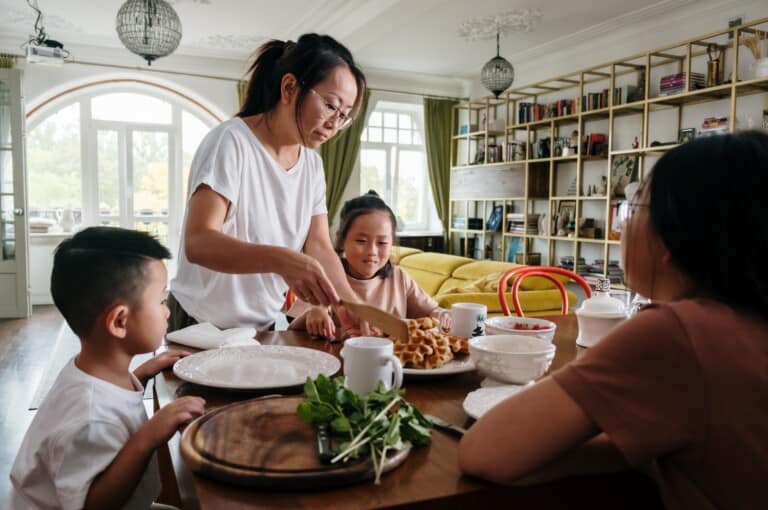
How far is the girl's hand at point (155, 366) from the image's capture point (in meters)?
1.16

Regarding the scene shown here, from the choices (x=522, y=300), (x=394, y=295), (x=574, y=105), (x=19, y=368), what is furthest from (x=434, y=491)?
(x=574, y=105)

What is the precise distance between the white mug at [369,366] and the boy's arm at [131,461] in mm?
245

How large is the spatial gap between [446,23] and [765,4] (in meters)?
2.56

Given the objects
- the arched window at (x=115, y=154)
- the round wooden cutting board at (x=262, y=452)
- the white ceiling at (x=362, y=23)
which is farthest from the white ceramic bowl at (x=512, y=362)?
the arched window at (x=115, y=154)

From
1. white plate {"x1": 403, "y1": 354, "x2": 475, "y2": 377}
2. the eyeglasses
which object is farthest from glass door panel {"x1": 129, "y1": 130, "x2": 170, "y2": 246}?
white plate {"x1": 403, "y1": 354, "x2": 475, "y2": 377}

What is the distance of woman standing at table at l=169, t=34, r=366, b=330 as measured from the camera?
4.82ft

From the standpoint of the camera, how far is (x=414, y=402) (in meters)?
1.01

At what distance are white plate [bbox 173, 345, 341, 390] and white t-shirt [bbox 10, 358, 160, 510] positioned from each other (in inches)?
5.3

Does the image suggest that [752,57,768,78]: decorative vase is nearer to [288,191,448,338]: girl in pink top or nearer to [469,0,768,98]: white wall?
[469,0,768,98]: white wall

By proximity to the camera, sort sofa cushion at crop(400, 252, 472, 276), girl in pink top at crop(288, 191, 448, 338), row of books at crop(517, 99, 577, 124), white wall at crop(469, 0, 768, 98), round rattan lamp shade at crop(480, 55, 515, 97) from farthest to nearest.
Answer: row of books at crop(517, 99, 577, 124) < sofa cushion at crop(400, 252, 472, 276) < round rattan lamp shade at crop(480, 55, 515, 97) < white wall at crop(469, 0, 768, 98) < girl in pink top at crop(288, 191, 448, 338)

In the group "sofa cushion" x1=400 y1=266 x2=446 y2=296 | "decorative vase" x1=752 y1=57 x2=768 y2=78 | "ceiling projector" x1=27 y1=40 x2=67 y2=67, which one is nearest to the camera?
"decorative vase" x1=752 y1=57 x2=768 y2=78

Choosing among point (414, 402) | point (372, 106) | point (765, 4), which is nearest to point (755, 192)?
point (414, 402)

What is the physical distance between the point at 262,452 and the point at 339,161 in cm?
672

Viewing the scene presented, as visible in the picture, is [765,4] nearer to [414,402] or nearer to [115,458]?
[414,402]
